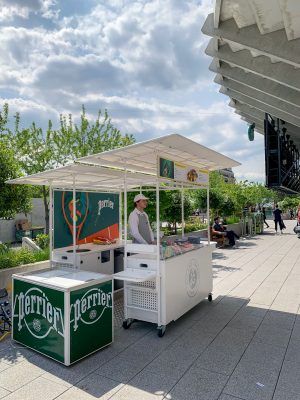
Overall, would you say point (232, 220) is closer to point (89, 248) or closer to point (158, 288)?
point (89, 248)

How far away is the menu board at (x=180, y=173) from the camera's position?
4375 millimetres

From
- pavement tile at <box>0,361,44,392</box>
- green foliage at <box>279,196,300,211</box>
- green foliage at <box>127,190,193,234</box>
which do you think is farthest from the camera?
green foliage at <box>279,196,300,211</box>

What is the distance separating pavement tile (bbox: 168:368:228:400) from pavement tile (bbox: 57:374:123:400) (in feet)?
1.97

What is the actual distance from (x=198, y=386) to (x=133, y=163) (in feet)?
12.0

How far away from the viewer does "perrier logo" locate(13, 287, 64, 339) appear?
3584 mm

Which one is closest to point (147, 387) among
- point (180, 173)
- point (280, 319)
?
point (280, 319)

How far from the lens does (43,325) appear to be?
374cm

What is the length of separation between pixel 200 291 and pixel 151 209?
5229 millimetres

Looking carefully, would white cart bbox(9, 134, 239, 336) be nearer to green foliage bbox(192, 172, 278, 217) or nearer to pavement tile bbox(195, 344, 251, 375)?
pavement tile bbox(195, 344, 251, 375)

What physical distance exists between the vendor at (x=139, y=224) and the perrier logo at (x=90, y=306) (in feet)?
4.17

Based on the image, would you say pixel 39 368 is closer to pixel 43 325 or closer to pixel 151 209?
pixel 43 325

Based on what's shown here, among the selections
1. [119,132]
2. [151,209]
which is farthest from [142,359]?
[119,132]

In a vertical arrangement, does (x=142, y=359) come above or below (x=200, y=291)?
below

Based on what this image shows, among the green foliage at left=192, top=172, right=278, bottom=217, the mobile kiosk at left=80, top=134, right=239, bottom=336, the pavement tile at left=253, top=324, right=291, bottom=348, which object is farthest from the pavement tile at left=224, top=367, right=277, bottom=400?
the green foliage at left=192, top=172, right=278, bottom=217
